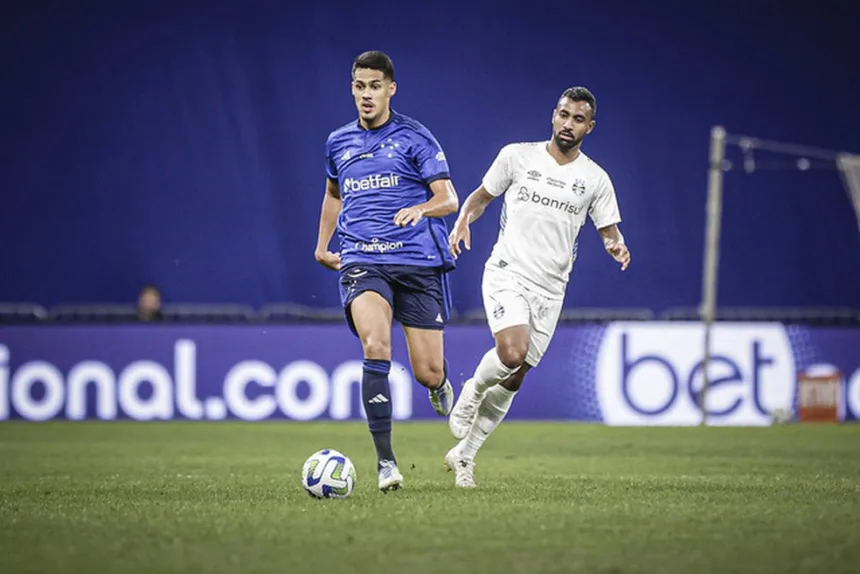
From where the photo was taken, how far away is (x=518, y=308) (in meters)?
9.09

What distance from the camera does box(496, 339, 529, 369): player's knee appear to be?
29.1ft

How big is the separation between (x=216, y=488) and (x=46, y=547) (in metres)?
2.74

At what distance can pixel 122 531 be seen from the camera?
21.2 ft

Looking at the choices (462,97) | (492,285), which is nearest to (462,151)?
(462,97)

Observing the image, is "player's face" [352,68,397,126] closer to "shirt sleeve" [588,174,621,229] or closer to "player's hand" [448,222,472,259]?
"player's hand" [448,222,472,259]

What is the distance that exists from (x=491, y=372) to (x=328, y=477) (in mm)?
1534

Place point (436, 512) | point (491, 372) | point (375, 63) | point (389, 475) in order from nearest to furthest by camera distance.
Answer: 1. point (436, 512)
2. point (389, 475)
3. point (375, 63)
4. point (491, 372)

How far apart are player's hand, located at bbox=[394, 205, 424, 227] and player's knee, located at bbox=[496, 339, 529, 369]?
1014mm

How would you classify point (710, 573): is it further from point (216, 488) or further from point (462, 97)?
point (462, 97)

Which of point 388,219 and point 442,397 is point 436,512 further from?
point 442,397

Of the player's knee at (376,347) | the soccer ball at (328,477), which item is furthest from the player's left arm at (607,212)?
the soccer ball at (328,477)

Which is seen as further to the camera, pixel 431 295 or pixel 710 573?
pixel 431 295

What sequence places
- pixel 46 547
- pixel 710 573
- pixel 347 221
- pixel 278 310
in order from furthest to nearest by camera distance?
pixel 278 310 < pixel 347 221 < pixel 46 547 < pixel 710 573

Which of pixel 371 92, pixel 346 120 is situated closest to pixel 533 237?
pixel 371 92
